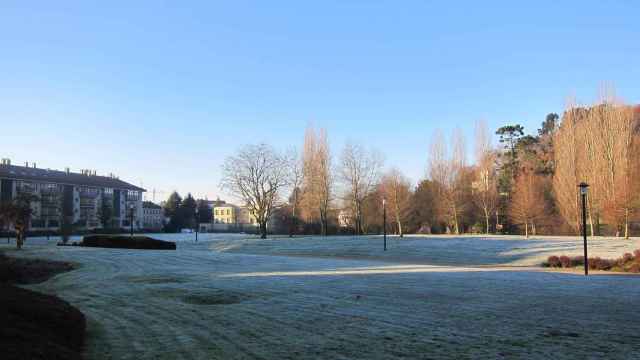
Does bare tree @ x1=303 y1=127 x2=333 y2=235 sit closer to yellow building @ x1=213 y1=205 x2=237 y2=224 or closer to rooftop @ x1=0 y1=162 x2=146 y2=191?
rooftop @ x1=0 y1=162 x2=146 y2=191

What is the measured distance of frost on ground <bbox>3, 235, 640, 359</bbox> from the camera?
6.57 meters

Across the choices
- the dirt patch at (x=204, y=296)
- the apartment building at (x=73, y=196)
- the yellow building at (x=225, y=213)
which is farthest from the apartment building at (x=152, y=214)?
the dirt patch at (x=204, y=296)

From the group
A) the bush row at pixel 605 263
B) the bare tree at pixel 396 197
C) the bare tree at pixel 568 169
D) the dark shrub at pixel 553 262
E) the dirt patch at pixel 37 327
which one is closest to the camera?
the dirt patch at pixel 37 327

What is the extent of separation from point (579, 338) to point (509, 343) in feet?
3.96

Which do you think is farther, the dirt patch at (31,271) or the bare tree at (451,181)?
the bare tree at (451,181)

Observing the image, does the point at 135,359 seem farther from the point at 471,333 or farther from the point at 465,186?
the point at 465,186

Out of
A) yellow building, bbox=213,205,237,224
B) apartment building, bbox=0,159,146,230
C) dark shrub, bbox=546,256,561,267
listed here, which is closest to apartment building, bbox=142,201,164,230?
yellow building, bbox=213,205,237,224

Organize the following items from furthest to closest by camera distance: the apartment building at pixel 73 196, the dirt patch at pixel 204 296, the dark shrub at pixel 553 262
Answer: the apartment building at pixel 73 196 < the dark shrub at pixel 553 262 < the dirt patch at pixel 204 296

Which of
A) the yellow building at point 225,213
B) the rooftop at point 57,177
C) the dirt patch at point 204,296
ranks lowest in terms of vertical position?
the dirt patch at point 204,296

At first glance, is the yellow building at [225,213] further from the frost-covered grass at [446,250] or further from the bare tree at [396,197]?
the frost-covered grass at [446,250]

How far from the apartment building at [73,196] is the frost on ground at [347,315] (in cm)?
5893

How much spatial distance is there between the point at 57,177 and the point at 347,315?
86.9 m

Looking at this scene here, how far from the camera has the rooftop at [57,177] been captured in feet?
245

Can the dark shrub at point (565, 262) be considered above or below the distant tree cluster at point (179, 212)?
below
